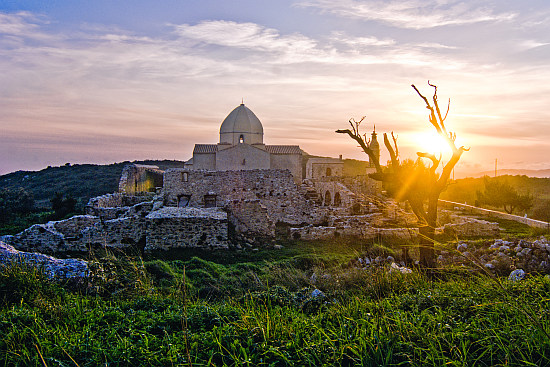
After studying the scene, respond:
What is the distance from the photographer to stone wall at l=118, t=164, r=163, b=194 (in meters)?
24.6

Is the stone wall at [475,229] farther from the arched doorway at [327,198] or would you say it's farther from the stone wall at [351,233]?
the arched doorway at [327,198]

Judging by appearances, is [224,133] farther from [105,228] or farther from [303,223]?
[105,228]

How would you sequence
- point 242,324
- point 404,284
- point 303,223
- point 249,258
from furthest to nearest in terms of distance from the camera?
point 303,223 → point 249,258 → point 404,284 → point 242,324

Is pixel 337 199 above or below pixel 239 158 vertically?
below

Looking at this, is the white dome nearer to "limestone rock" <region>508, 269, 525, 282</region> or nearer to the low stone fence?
the low stone fence

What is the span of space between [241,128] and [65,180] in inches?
1190

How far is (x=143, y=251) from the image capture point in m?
11.9

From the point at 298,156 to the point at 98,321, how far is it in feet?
111

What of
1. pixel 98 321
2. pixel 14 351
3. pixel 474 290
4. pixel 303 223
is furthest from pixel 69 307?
pixel 303 223

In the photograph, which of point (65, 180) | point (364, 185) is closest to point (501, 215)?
point (364, 185)

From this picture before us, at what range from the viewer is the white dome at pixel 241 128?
38.6 metres

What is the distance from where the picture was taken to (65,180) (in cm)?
5362

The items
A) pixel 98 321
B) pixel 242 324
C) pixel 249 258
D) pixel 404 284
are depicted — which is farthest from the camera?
pixel 249 258

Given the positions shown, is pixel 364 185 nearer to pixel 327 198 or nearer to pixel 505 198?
pixel 327 198
